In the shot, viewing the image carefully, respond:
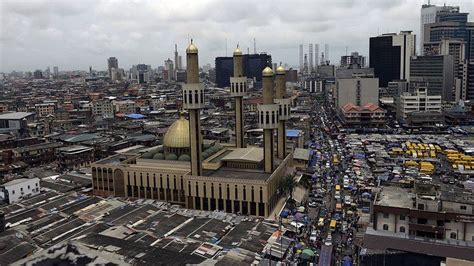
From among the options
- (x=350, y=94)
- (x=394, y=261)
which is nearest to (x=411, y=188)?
(x=394, y=261)

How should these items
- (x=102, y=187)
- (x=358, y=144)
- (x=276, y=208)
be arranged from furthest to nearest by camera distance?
(x=358, y=144)
(x=102, y=187)
(x=276, y=208)

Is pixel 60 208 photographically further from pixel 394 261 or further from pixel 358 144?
pixel 358 144

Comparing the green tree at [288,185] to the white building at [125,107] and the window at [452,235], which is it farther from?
the white building at [125,107]

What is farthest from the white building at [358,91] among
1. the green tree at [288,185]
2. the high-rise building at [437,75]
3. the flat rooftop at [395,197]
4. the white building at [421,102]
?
the flat rooftop at [395,197]

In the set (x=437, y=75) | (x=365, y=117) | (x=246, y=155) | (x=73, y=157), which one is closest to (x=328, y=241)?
(x=246, y=155)

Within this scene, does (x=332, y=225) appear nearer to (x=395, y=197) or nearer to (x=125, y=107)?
(x=395, y=197)
